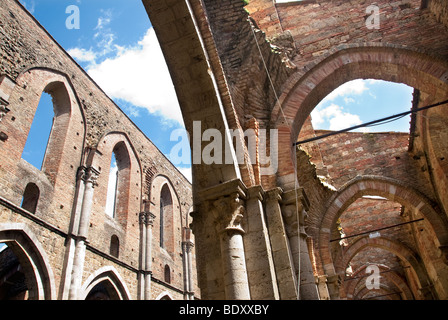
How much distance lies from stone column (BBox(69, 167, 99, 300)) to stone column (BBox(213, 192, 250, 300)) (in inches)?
269

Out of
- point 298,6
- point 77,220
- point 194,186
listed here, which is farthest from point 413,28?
point 77,220

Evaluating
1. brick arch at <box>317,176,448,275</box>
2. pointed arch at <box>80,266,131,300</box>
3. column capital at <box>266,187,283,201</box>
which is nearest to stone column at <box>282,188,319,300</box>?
column capital at <box>266,187,283,201</box>

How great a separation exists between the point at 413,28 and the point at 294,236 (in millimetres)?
4044

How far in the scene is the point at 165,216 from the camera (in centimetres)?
1590

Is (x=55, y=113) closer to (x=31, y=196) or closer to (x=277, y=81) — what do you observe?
(x=31, y=196)

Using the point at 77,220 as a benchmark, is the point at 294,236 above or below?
below

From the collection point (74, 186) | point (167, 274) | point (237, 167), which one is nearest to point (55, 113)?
point (74, 186)

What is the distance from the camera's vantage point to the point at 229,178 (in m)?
4.13

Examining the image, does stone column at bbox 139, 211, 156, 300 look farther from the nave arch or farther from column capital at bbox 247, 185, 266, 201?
column capital at bbox 247, 185, 266, 201

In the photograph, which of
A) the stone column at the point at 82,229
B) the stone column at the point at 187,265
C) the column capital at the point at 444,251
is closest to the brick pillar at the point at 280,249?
the stone column at the point at 82,229

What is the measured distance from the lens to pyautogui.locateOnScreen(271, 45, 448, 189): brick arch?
5.22 m
